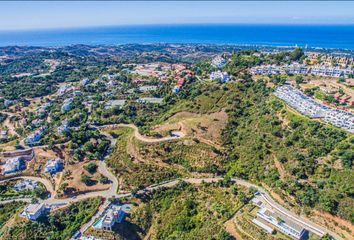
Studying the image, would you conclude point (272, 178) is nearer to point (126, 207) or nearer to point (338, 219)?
point (338, 219)

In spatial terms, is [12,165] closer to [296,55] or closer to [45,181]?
[45,181]

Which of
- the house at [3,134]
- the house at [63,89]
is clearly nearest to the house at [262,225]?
the house at [3,134]

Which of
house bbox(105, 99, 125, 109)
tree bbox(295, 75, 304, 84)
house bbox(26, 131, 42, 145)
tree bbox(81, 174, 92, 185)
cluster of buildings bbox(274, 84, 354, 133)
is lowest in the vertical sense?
tree bbox(81, 174, 92, 185)

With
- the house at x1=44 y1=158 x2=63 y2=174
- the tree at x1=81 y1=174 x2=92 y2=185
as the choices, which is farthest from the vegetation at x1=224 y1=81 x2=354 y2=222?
the house at x1=44 y1=158 x2=63 y2=174

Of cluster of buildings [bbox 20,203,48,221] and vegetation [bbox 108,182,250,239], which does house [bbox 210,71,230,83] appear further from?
cluster of buildings [bbox 20,203,48,221]

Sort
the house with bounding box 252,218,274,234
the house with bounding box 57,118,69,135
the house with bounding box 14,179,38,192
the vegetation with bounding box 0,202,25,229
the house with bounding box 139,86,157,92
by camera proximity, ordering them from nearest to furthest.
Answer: the house with bounding box 252,218,274,234 → the vegetation with bounding box 0,202,25,229 → the house with bounding box 14,179,38,192 → the house with bounding box 57,118,69,135 → the house with bounding box 139,86,157,92

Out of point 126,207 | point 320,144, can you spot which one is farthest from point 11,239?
point 320,144

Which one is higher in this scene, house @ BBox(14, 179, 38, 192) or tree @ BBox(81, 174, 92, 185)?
tree @ BBox(81, 174, 92, 185)
